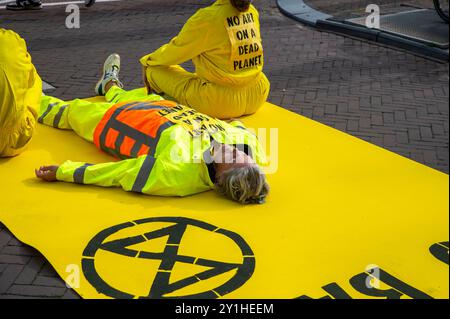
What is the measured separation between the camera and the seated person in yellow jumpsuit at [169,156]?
3.92 meters

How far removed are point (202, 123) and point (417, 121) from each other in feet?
7.11

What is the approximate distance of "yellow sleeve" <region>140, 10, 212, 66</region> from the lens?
17.3 ft

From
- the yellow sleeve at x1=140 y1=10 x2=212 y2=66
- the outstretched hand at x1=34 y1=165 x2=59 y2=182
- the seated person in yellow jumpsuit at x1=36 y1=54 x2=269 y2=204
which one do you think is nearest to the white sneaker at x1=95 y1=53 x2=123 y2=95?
the yellow sleeve at x1=140 y1=10 x2=212 y2=66

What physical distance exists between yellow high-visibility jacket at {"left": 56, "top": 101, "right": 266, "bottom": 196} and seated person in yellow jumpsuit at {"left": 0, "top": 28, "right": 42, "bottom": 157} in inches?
21.4

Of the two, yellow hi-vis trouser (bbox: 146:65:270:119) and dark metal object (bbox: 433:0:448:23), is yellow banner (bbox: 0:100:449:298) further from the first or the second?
dark metal object (bbox: 433:0:448:23)

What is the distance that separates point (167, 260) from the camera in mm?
3387

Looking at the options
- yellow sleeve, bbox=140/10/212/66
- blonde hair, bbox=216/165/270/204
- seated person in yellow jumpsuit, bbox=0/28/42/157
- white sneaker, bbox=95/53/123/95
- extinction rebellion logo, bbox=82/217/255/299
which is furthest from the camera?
white sneaker, bbox=95/53/123/95

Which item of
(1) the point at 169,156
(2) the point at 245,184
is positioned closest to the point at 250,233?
(2) the point at 245,184

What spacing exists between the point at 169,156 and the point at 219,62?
1.67m

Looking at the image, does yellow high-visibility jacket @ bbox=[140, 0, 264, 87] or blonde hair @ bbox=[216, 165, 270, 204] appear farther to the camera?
yellow high-visibility jacket @ bbox=[140, 0, 264, 87]

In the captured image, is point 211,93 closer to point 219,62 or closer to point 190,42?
point 219,62

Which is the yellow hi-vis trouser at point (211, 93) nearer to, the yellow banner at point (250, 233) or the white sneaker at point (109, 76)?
the white sneaker at point (109, 76)

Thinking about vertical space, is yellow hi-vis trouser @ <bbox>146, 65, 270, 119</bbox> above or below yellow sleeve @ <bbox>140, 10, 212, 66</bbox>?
below

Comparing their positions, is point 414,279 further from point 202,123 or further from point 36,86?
point 36,86
